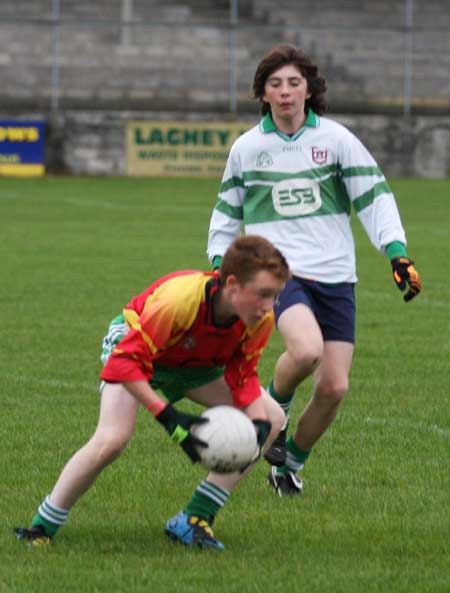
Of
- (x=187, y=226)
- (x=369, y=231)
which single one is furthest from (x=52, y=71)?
(x=369, y=231)

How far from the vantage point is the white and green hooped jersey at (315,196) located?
6.62m

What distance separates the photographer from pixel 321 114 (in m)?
6.84

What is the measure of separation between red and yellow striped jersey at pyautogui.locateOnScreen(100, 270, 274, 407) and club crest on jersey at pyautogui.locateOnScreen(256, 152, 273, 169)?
4.60 ft

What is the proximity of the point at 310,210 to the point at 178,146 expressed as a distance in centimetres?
2655

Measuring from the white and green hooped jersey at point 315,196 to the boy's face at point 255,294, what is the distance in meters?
1.52

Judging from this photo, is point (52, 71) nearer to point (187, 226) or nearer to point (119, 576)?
point (187, 226)

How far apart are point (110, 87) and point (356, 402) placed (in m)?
25.9

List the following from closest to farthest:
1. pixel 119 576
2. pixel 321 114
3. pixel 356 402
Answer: pixel 119 576 < pixel 321 114 < pixel 356 402

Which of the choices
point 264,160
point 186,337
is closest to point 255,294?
point 186,337

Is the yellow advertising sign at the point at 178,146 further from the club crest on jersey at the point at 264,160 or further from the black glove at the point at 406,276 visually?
the black glove at the point at 406,276

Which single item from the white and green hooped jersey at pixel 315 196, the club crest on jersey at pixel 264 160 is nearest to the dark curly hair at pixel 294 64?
the white and green hooped jersey at pixel 315 196

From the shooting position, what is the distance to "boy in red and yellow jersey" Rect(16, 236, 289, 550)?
16.7ft

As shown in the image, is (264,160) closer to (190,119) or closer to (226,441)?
(226,441)

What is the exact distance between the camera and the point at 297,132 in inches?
265
